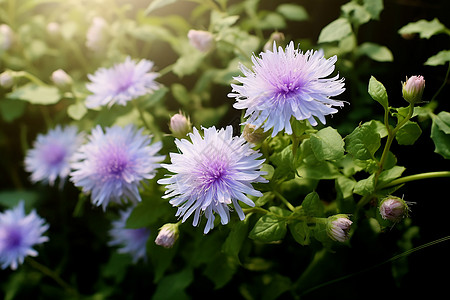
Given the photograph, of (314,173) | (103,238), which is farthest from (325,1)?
(103,238)

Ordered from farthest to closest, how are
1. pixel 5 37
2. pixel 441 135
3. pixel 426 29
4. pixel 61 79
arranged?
pixel 5 37 → pixel 61 79 → pixel 426 29 → pixel 441 135

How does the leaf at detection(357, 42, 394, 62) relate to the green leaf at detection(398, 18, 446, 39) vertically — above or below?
below

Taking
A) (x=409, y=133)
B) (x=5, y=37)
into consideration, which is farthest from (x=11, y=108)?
(x=409, y=133)

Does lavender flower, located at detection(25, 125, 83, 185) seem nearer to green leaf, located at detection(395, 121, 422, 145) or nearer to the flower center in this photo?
the flower center

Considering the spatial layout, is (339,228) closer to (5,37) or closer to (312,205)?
(312,205)

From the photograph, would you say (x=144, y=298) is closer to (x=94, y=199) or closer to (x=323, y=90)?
(x=94, y=199)

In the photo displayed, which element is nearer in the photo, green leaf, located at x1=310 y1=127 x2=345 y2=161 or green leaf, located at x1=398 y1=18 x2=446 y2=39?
green leaf, located at x1=310 y1=127 x2=345 y2=161


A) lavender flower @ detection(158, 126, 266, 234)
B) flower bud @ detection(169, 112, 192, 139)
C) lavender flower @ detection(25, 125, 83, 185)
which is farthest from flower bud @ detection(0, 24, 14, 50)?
lavender flower @ detection(158, 126, 266, 234)
